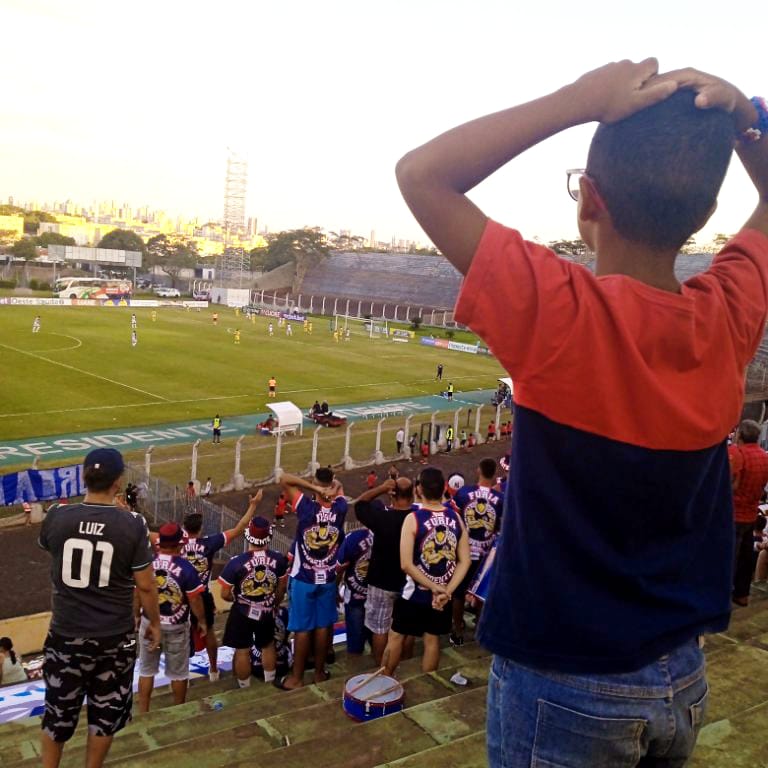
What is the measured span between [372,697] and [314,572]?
2199 millimetres

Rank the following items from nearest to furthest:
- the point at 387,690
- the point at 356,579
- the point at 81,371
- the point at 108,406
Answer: the point at 387,690 → the point at 356,579 → the point at 108,406 → the point at 81,371

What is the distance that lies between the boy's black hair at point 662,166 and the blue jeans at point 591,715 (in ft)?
3.32

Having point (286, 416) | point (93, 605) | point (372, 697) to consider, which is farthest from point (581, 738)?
point (286, 416)

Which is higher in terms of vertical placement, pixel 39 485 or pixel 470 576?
pixel 470 576

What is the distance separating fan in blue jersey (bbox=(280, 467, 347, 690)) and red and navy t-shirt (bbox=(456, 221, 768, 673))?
5.59 m

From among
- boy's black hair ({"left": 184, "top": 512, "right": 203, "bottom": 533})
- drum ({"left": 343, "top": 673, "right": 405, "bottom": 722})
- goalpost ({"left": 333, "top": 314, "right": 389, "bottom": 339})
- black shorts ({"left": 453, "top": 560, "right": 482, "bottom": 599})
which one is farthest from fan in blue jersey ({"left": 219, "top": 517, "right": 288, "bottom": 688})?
goalpost ({"left": 333, "top": 314, "right": 389, "bottom": 339})

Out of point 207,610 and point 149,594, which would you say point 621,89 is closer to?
point 149,594

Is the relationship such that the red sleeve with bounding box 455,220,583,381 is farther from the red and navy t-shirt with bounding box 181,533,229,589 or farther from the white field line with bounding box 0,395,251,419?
the white field line with bounding box 0,395,251,419

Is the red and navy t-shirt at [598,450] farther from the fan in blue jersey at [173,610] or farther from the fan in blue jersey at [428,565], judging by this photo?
the fan in blue jersey at [173,610]

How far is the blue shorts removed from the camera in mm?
7375

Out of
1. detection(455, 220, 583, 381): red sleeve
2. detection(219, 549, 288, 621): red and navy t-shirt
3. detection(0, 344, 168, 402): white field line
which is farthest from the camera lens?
detection(0, 344, 168, 402): white field line

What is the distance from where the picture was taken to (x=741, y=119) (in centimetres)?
184

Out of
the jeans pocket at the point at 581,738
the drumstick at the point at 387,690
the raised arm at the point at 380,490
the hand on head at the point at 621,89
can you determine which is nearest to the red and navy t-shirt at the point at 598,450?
the jeans pocket at the point at 581,738

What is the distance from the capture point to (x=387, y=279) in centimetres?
10225
